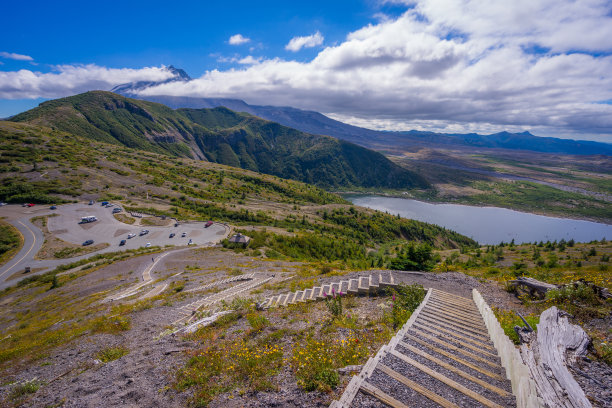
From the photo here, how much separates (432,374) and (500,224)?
573ft

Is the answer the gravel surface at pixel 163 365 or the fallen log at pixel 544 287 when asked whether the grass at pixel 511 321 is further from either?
the fallen log at pixel 544 287

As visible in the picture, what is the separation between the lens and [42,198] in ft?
227

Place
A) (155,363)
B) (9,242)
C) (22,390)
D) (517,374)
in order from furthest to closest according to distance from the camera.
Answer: (9,242)
(155,363)
(22,390)
(517,374)

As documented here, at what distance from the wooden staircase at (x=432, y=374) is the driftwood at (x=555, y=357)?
0.56 meters

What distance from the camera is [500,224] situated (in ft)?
463

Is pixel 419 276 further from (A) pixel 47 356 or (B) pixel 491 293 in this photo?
(A) pixel 47 356

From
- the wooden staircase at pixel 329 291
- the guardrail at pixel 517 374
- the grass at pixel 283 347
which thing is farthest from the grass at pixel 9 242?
the guardrail at pixel 517 374

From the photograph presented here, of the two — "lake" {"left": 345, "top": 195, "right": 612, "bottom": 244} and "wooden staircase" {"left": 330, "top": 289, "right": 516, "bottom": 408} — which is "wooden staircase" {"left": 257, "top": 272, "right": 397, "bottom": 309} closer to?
"wooden staircase" {"left": 330, "top": 289, "right": 516, "bottom": 408}

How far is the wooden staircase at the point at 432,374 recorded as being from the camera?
13.1ft

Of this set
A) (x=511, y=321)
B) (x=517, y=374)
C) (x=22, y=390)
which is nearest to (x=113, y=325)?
(x=22, y=390)

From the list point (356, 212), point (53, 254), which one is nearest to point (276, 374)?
point (53, 254)

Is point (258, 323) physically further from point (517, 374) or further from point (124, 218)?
point (124, 218)

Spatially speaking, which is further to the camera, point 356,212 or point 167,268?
point 356,212

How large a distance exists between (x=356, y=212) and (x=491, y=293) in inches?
3783
